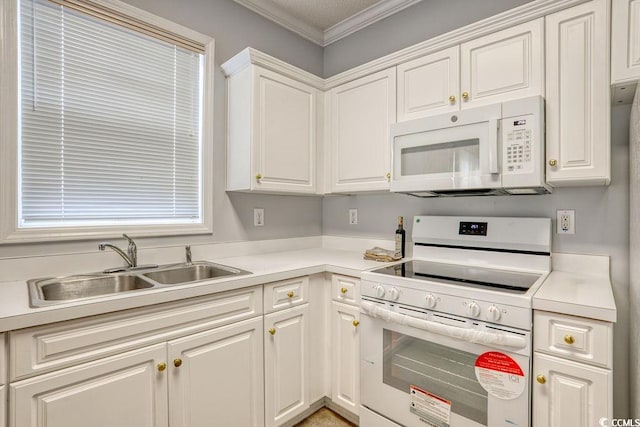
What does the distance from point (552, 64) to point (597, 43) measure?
16 cm

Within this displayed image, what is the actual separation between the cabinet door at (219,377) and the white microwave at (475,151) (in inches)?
46.7

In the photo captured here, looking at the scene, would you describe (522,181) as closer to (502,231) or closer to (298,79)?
(502,231)

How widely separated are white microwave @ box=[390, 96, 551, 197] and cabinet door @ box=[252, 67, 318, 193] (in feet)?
2.08

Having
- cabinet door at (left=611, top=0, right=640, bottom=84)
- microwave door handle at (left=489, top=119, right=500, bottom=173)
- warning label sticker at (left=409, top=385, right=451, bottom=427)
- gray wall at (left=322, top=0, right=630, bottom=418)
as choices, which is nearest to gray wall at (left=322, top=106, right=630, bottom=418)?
gray wall at (left=322, top=0, right=630, bottom=418)

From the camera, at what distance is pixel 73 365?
111 cm

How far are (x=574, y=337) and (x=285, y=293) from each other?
4.09ft

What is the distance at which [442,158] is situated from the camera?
5.75 feet

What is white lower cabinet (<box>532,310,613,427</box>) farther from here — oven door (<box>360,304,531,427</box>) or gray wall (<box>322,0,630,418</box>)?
gray wall (<box>322,0,630,418</box>)

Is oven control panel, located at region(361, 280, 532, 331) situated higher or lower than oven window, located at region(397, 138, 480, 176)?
lower

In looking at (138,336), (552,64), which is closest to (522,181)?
(552,64)

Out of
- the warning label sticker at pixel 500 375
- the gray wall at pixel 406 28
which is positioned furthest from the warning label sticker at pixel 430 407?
the gray wall at pixel 406 28

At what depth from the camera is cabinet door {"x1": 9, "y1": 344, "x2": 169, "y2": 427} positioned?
1.04m

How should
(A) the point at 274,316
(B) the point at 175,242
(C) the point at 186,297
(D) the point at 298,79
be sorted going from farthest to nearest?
1. (D) the point at 298,79
2. (B) the point at 175,242
3. (A) the point at 274,316
4. (C) the point at 186,297

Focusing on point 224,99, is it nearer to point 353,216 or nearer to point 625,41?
point 353,216
